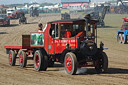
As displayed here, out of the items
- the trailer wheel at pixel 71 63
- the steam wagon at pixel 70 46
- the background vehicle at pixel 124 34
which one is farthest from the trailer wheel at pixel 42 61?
the background vehicle at pixel 124 34

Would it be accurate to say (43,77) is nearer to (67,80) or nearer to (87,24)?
(67,80)

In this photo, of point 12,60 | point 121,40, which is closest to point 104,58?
point 12,60

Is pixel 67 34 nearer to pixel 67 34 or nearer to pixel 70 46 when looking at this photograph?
pixel 67 34

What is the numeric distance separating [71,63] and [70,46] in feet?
2.09

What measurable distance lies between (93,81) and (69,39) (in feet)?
7.04

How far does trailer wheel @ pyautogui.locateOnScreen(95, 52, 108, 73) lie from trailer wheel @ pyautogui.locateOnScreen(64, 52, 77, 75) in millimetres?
1204

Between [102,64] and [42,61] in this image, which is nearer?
[102,64]

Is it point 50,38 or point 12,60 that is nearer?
point 50,38

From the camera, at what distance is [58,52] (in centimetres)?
1191

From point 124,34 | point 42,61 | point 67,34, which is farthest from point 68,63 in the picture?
point 124,34

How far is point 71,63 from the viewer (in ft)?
36.3

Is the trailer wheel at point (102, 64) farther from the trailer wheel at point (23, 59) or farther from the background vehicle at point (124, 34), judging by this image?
the background vehicle at point (124, 34)

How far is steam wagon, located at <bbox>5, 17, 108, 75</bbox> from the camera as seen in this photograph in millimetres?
11148

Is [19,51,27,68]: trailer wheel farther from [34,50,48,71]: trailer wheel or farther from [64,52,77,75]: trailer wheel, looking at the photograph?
[64,52,77,75]: trailer wheel
